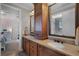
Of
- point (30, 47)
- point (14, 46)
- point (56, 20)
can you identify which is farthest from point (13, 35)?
point (56, 20)

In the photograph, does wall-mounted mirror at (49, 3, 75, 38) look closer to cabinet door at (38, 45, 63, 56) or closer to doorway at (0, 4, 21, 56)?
cabinet door at (38, 45, 63, 56)

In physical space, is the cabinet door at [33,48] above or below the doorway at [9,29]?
below

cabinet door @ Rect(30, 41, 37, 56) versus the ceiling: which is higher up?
the ceiling

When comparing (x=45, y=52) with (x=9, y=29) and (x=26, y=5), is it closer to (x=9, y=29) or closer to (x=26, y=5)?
(x=9, y=29)

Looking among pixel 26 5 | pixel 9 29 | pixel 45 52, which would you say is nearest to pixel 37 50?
pixel 45 52

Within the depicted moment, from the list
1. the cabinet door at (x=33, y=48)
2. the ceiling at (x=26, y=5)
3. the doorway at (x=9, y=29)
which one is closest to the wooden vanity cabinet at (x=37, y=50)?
the cabinet door at (x=33, y=48)

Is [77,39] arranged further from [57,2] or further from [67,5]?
[57,2]

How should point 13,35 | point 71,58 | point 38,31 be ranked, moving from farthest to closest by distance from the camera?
1. point 38,31
2. point 13,35
3. point 71,58

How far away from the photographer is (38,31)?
94.5 inches

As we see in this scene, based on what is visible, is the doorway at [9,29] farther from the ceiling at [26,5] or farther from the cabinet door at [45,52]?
the cabinet door at [45,52]

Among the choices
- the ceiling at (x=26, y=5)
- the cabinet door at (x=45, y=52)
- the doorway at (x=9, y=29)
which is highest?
the ceiling at (x=26, y=5)

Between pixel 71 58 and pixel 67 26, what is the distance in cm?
47

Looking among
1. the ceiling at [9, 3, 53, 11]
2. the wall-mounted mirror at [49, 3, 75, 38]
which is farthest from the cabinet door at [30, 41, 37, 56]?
the ceiling at [9, 3, 53, 11]

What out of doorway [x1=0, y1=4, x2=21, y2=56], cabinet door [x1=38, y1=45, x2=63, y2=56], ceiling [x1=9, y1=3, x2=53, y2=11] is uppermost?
ceiling [x1=9, y1=3, x2=53, y2=11]
